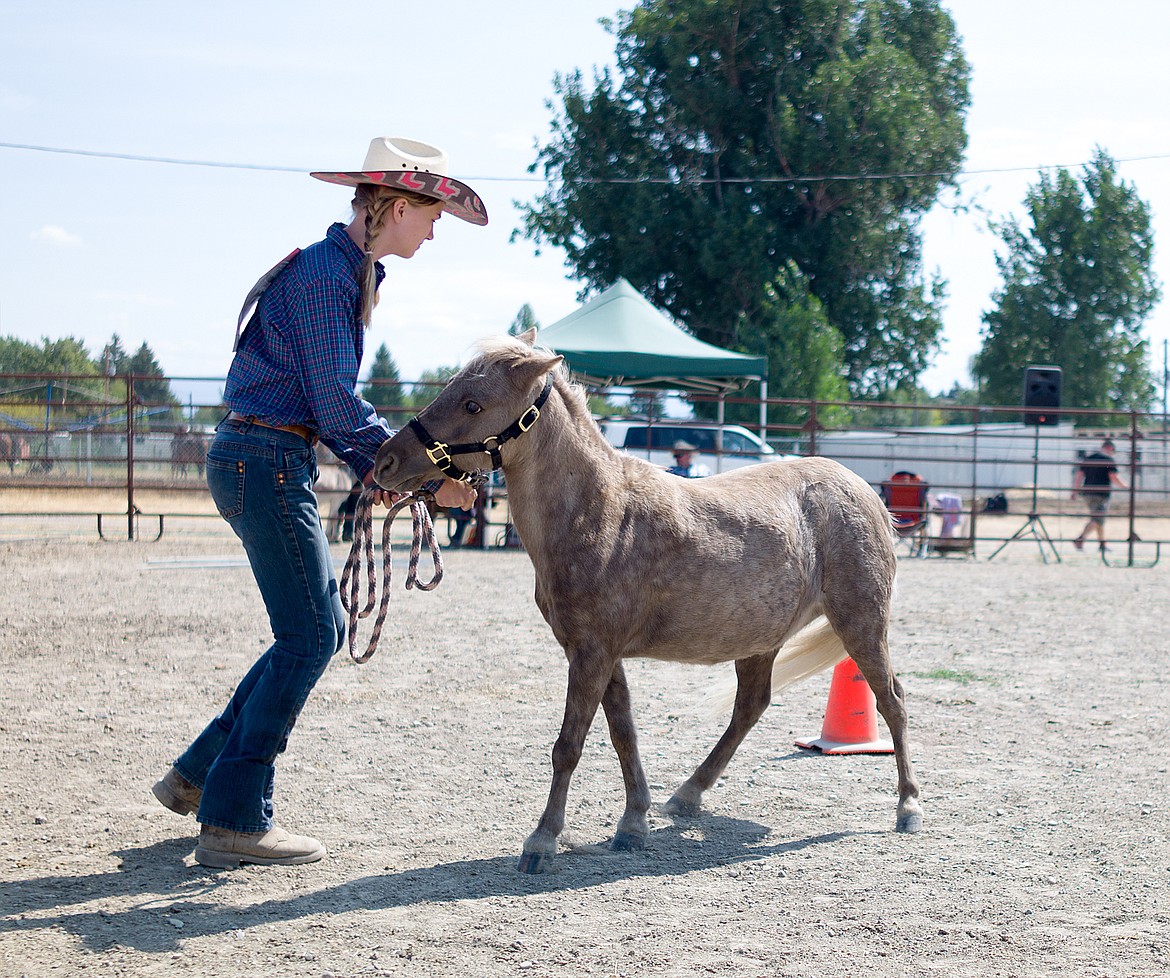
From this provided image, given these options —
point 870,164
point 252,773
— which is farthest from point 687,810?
point 870,164

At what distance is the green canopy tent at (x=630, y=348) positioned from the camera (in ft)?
48.6

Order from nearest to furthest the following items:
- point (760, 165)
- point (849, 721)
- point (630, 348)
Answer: point (849, 721) → point (630, 348) → point (760, 165)

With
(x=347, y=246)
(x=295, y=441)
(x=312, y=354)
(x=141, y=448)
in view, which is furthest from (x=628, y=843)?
(x=141, y=448)

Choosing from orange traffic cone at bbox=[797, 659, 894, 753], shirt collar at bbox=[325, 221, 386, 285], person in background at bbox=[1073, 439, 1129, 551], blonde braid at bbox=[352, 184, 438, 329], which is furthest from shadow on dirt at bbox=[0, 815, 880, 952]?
person in background at bbox=[1073, 439, 1129, 551]

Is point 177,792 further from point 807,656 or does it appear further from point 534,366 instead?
point 807,656

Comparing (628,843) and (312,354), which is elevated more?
(312,354)

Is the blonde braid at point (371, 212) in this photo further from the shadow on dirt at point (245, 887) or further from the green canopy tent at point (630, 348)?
the green canopy tent at point (630, 348)

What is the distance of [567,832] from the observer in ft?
13.4

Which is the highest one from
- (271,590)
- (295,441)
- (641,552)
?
(295,441)

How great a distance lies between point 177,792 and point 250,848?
432mm

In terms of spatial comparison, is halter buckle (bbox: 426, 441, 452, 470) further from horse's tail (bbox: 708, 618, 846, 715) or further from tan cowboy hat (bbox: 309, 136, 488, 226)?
horse's tail (bbox: 708, 618, 846, 715)

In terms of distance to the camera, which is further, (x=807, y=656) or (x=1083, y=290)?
(x=1083, y=290)

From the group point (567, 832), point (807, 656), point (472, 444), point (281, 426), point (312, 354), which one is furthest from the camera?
point (807, 656)

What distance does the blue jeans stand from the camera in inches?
139
